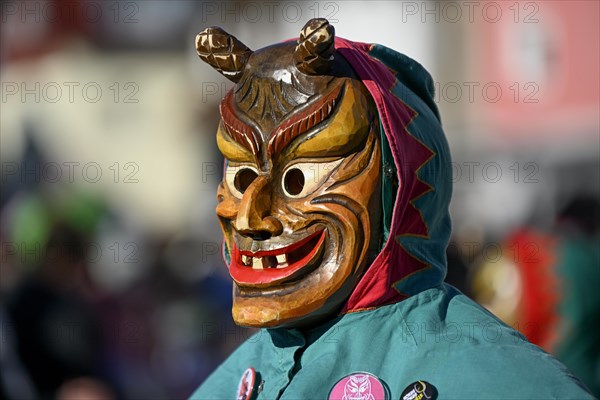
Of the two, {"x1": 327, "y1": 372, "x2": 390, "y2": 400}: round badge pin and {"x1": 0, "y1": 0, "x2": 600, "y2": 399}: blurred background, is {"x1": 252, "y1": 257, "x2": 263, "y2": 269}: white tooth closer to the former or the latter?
{"x1": 327, "y1": 372, "x2": 390, "y2": 400}: round badge pin

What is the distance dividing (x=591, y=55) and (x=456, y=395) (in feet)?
42.6

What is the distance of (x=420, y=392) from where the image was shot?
2.74 meters

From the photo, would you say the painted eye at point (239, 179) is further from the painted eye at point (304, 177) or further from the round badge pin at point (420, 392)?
the round badge pin at point (420, 392)

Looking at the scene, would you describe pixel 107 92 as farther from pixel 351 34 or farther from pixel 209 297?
pixel 209 297

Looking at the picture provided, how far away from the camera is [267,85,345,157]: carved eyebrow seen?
2.93m

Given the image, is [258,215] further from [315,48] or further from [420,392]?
[420,392]

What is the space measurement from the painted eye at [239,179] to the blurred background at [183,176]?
3048 mm

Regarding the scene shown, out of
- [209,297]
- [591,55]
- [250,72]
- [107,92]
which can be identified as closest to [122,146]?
[107,92]

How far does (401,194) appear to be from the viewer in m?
2.96

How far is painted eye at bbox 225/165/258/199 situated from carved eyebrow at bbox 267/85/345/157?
0.15 meters

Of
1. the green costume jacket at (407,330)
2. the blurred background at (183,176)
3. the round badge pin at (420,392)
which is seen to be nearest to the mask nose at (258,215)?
the green costume jacket at (407,330)

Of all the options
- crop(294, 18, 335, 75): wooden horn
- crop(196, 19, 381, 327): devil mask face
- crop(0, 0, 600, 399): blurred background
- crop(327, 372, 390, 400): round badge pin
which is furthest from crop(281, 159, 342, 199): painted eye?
crop(0, 0, 600, 399): blurred background

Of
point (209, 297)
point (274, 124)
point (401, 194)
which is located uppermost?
point (274, 124)

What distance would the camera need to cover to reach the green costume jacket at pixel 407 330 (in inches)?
108
